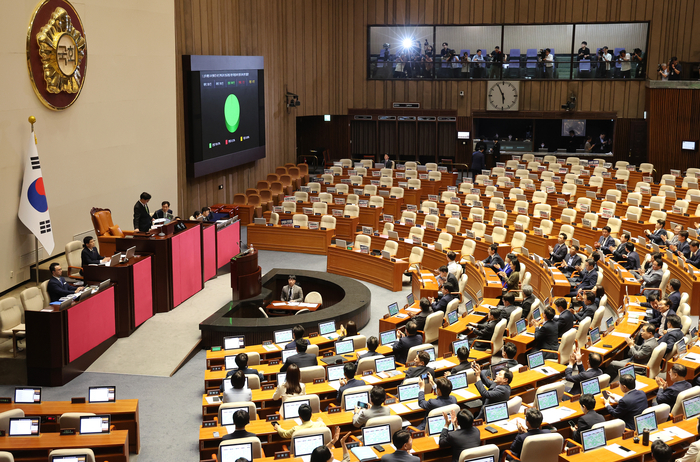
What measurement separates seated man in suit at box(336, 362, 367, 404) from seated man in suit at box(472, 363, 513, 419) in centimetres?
139

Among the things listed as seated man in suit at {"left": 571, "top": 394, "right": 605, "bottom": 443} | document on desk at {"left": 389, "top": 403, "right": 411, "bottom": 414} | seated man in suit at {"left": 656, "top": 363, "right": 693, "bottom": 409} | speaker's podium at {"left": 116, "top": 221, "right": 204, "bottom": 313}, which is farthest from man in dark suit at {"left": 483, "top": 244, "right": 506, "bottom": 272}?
seated man in suit at {"left": 571, "top": 394, "right": 605, "bottom": 443}

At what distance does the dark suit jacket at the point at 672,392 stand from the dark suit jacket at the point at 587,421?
45.3 inches

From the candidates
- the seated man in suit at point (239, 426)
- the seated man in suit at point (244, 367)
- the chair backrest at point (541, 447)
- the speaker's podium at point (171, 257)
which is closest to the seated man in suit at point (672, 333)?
the chair backrest at point (541, 447)

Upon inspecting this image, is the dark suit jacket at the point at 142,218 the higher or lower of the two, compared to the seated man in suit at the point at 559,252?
higher

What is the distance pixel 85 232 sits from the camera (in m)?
15.1

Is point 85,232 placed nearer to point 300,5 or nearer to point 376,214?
point 376,214

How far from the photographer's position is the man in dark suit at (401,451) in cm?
639

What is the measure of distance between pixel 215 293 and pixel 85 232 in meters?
3.36

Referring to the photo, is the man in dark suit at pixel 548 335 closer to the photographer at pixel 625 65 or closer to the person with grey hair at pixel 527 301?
the person with grey hair at pixel 527 301

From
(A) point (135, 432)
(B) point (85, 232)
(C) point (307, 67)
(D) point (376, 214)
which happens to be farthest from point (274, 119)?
(A) point (135, 432)

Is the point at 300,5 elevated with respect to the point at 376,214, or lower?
elevated

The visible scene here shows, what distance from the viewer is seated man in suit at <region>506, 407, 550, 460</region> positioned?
6.89 metres

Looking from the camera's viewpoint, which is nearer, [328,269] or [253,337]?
[253,337]

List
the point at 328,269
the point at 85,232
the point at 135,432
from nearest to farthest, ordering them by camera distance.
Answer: the point at 135,432
the point at 85,232
the point at 328,269
